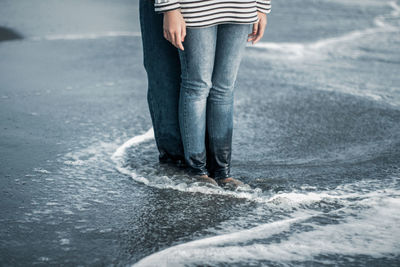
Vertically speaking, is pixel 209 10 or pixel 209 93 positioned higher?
pixel 209 10

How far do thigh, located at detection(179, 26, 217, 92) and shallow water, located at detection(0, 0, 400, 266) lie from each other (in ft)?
1.79

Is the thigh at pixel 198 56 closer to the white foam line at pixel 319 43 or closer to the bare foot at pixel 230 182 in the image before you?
the bare foot at pixel 230 182

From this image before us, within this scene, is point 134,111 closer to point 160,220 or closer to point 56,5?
point 160,220

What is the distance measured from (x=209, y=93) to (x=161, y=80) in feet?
0.97

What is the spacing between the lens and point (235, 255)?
212cm

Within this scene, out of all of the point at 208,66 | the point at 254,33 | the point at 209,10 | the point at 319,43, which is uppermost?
the point at 209,10

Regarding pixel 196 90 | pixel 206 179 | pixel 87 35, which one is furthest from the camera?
pixel 87 35

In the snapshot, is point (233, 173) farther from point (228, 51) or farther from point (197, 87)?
point (228, 51)

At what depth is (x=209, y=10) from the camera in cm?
245

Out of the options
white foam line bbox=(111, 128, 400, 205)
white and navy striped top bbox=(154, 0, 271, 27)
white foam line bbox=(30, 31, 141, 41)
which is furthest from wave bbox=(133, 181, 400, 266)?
white foam line bbox=(30, 31, 141, 41)

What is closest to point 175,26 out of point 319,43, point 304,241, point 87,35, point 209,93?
point 209,93

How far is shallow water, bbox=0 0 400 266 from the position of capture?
217cm

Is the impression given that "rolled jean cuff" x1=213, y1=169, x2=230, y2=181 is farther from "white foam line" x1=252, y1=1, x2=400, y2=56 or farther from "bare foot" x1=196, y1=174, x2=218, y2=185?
"white foam line" x1=252, y1=1, x2=400, y2=56

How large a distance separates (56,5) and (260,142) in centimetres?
640
